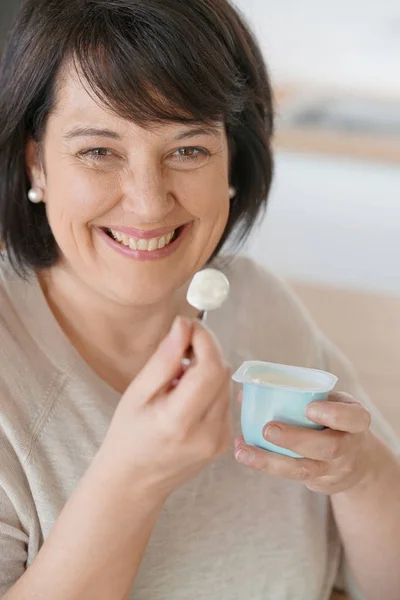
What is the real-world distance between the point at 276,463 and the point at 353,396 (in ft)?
1.43

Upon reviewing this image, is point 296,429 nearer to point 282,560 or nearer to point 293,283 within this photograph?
point 282,560

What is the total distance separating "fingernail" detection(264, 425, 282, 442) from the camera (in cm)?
92

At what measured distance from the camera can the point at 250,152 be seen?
1.34 meters

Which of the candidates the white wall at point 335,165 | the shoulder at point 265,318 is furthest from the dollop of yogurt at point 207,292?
the white wall at point 335,165

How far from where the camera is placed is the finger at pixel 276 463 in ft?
3.13

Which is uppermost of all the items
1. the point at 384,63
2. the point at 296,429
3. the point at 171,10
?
the point at 384,63

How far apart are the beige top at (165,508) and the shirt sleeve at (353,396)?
3 cm

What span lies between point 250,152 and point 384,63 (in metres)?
2.76

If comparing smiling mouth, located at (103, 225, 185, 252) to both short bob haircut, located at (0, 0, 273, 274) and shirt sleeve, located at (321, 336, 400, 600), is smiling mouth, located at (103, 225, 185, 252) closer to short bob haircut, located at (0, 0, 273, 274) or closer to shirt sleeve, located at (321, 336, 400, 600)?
short bob haircut, located at (0, 0, 273, 274)

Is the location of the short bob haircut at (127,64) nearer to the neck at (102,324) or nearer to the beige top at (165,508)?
the neck at (102,324)

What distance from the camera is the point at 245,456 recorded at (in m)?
0.95

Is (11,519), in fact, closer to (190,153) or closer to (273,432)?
(273,432)

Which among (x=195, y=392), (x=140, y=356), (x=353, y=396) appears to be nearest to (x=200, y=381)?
(x=195, y=392)

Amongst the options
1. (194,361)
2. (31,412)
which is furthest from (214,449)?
(31,412)
